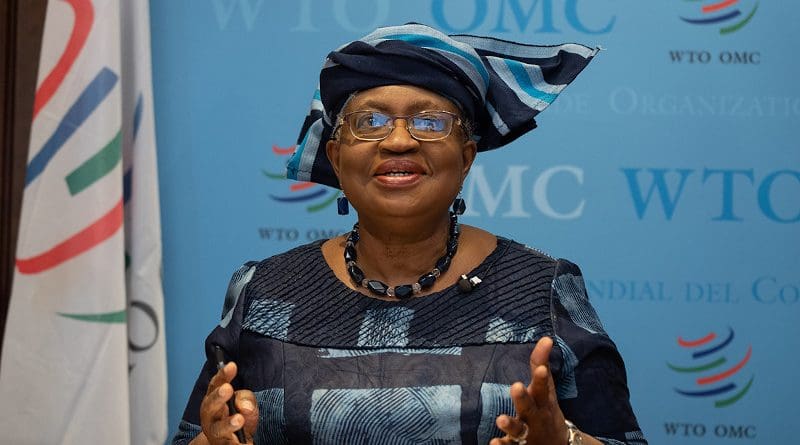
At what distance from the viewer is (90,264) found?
3.25m

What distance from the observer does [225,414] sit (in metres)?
1.83

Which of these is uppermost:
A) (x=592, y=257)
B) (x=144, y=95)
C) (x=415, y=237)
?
(x=144, y=95)

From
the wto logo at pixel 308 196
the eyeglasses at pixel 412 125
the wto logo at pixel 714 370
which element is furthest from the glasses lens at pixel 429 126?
the wto logo at pixel 714 370

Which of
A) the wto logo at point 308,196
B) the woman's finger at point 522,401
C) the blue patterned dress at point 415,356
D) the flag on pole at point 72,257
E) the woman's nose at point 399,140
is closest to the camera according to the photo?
the woman's finger at point 522,401

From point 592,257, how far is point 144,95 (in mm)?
1378

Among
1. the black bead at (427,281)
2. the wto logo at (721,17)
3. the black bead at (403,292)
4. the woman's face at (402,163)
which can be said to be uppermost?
the wto logo at (721,17)

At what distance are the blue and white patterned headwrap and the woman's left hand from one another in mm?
563

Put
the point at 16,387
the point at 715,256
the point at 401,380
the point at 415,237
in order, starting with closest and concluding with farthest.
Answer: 1. the point at 401,380
2. the point at 415,237
3. the point at 16,387
4. the point at 715,256

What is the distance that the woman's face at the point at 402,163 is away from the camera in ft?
6.77

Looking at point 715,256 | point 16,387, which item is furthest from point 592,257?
point 16,387

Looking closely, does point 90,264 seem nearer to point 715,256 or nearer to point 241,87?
point 241,87

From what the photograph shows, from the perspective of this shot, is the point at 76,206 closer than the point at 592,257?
Yes

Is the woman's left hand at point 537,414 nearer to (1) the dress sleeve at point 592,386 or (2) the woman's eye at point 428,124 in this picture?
(1) the dress sleeve at point 592,386

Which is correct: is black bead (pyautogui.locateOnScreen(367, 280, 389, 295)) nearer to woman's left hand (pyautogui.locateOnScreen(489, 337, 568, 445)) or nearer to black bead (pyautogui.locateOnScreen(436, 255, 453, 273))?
black bead (pyautogui.locateOnScreen(436, 255, 453, 273))
